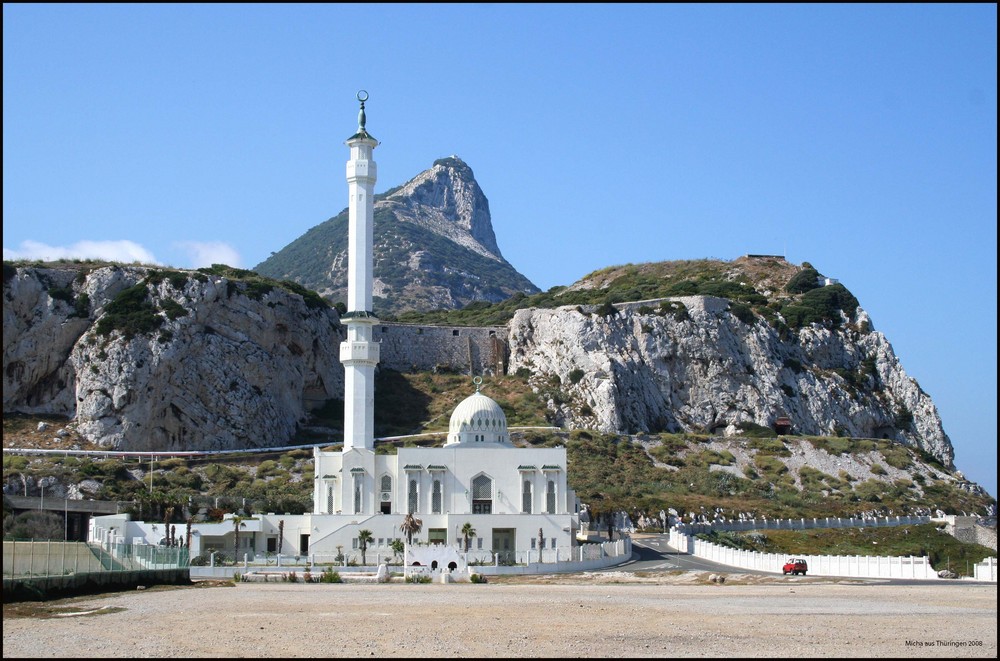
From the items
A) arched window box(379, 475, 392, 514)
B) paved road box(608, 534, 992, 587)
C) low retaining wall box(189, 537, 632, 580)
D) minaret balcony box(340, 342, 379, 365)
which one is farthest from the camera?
minaret balcony box(340, 342, 379, 365)

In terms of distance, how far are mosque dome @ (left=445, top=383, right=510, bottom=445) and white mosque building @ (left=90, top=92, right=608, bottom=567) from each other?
0.19 ft

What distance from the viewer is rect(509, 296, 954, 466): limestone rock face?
10994 centimetres

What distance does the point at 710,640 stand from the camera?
85.3 feet

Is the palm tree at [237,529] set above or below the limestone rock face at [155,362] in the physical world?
below

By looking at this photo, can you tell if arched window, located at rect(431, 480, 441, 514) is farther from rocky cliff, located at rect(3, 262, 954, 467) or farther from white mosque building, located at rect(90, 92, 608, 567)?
rocky cliff, located at rect(3, 262, 954, 467)

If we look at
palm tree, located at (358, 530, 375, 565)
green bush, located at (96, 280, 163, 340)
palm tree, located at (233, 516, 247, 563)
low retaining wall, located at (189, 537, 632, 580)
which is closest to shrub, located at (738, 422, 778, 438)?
low retaining wall, located at (189, 537, 632, 580)

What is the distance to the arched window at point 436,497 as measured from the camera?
224ft

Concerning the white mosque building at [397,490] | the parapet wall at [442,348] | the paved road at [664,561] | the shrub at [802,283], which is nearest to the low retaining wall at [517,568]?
the white mosque building at [397,490]

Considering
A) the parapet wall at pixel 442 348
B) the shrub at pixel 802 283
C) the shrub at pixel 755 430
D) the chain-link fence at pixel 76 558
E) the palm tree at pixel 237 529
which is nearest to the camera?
the chain-link fence at pixel 76 558

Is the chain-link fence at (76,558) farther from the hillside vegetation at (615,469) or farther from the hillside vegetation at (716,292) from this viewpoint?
the hillside vegetation at (716,292)

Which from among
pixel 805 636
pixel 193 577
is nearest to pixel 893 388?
pixel 193 577

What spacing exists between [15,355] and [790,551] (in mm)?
58000

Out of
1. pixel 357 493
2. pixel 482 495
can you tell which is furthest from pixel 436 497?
pixel 357 493

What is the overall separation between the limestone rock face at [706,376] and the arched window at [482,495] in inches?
1474
